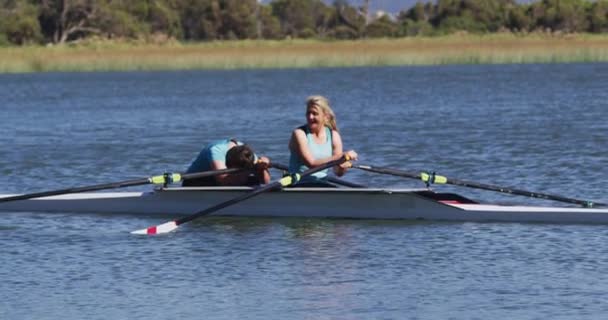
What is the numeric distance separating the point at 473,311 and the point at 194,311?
1846 mm

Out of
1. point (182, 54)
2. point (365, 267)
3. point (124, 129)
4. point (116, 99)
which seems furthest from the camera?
point (182, 54)

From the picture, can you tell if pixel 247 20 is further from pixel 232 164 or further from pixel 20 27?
pixel 232 164

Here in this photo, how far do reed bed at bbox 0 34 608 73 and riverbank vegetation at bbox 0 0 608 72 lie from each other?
45 mm

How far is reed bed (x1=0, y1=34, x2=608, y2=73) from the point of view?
155ft

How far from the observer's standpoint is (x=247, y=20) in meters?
78.6

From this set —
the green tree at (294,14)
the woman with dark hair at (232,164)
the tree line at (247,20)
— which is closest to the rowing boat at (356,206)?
the woman with dark hair at (232,164)

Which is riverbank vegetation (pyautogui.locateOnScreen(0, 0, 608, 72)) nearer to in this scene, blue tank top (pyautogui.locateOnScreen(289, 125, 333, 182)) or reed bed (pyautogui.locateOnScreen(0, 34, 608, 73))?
reed bed (pyautogui.locateOnScreen(0, 34, 608, 73))

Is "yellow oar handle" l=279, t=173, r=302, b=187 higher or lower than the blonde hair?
lower

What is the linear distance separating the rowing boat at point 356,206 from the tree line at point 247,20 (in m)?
53.8

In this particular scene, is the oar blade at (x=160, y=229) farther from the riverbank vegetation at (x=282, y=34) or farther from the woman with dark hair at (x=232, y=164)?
the riverbank vegetation at (x=282, y=34)

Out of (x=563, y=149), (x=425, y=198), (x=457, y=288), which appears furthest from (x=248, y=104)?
(x=457, y=288)

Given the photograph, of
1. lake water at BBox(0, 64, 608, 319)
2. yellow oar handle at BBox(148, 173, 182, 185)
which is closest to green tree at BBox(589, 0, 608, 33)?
lake water at BBox(0, 64, 608, 319)

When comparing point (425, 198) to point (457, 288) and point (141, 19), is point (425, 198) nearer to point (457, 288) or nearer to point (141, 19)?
point (457, 288)

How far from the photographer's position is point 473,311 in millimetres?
9508
